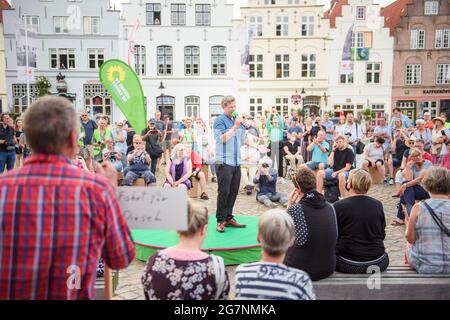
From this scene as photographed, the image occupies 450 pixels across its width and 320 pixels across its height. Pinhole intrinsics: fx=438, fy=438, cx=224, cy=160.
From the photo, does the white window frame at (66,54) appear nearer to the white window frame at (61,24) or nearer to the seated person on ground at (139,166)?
the white window frame at (61,24)

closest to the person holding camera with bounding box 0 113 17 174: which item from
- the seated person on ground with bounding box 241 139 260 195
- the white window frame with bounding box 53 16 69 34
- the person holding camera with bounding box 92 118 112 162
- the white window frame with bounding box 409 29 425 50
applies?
the person holding camera with bounding box 92 118 112 162

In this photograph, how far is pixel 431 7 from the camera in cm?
3278

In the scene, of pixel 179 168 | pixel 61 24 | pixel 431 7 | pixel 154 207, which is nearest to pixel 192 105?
pixel 61 24

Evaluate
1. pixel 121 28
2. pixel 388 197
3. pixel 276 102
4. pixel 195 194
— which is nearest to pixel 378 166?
pixel 388 197

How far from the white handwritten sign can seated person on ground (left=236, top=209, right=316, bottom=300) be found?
423 millimetres

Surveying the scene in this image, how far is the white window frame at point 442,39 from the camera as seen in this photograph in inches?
1291

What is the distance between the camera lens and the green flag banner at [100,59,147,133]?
4.38m

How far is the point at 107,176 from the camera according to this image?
2.00m

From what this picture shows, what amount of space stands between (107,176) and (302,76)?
31.9m

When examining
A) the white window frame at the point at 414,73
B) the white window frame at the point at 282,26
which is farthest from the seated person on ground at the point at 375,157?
the white window frame at the point at 414,73

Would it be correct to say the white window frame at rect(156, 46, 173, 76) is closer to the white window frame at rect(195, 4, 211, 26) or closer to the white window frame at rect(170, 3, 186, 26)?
the white window frame at rect(170, 3, 186, 26)

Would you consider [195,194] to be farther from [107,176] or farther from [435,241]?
Answer: [107,176]

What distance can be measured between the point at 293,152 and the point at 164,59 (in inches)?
817

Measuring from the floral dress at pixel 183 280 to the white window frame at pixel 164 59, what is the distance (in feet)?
98.8
